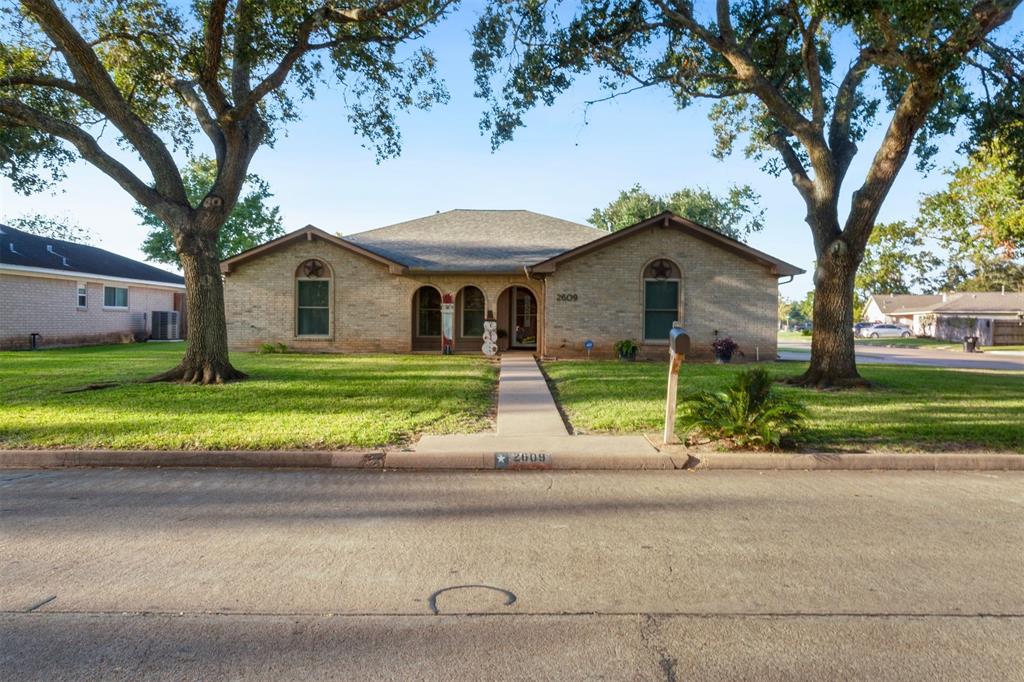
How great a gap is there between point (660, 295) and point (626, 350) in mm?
2015

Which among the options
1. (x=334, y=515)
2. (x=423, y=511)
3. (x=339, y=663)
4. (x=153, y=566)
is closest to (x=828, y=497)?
(x=423, y=511)

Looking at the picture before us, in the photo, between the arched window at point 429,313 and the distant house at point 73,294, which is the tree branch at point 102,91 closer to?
the arched window at point 429,313

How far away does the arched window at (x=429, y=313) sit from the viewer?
23.3 meters

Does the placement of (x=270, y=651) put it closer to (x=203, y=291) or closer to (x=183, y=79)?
(x=203, y=291)

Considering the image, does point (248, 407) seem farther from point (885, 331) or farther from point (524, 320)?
point (885, 331)

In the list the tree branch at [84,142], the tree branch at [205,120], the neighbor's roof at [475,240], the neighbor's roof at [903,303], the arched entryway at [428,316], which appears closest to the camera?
the tree branch at [84,142]

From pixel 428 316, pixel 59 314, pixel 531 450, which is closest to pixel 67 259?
pixel 59 314

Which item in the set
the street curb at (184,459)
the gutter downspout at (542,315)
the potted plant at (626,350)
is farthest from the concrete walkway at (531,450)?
the gutter downspout at (542,315)

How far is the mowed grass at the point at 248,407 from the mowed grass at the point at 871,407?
1.92 m

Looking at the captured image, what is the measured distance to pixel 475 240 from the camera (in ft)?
83.2

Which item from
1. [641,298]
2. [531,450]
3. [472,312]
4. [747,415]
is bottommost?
[531,450]

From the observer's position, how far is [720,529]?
5191 millimetres

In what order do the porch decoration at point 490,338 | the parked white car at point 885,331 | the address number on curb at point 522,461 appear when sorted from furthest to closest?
the parked white car at point 885,331, the porch decoration at point 490,338, the address number on curb at point 522,461

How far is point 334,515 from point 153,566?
1.44m
